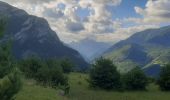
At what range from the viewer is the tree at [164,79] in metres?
65.8

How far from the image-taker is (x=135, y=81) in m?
66.1

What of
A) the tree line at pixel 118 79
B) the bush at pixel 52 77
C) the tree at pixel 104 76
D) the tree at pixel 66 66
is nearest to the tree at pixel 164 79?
the tree line at pixel 118 79

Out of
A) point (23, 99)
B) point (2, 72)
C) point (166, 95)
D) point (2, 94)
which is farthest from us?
point (166, 95)

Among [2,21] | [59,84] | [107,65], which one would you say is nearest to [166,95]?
[107,65]

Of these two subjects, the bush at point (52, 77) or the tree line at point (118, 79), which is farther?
the tree line at point (118, 79)

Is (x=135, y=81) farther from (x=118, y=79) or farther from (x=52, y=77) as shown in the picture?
(x=52, y=77)

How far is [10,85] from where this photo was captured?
74.7ft

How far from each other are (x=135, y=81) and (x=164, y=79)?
18.8 feet

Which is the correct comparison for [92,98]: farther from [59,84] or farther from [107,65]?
[107,65]

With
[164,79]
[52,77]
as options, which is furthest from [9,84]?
[164,79]

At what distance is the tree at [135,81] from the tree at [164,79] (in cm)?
299

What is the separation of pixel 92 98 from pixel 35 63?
26.5 meters

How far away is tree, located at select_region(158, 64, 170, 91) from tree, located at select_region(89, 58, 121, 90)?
28.0ft

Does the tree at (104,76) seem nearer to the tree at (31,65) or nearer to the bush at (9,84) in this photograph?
the tree at (31,65)
